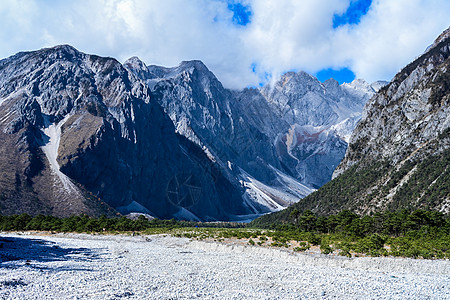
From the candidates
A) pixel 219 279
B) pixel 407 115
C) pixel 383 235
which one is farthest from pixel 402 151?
pixel 219 279

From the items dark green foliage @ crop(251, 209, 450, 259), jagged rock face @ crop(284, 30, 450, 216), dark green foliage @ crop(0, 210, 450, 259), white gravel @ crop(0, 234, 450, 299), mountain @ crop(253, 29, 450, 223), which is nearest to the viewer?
white gravel @ crop(0, 234, 450, 299)

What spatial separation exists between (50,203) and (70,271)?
14579cm

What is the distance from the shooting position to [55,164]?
194250 mm

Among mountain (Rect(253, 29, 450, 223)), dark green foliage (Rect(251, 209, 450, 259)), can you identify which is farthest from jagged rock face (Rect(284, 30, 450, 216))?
dark green foliage (Rect(251, 209, 450, 259))

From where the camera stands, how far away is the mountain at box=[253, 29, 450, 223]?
10900 cm

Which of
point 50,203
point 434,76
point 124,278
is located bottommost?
point 124,278

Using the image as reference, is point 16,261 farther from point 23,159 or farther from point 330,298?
point 23,159

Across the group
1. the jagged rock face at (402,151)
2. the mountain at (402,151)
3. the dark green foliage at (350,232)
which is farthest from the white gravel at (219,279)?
the jagged rock face at (402,151)

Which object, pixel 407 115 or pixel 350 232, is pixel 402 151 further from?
pixel 350 232

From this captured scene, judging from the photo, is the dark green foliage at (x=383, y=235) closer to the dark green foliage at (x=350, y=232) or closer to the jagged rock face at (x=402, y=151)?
the dark green foliage at (x=350, y=232)

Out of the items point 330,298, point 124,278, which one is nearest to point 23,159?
point 124,278

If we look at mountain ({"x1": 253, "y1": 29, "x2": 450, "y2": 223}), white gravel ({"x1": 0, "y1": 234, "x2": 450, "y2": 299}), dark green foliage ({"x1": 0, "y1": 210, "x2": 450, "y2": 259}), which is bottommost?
white gravel ({"x1": 0, "y1": 234, "x2": 450, "y2": 299})

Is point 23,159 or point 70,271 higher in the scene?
point 23,159

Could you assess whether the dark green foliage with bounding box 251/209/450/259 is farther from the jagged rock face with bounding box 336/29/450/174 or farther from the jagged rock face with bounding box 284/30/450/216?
the jagged rock face with bounding box 336/29/450/174
